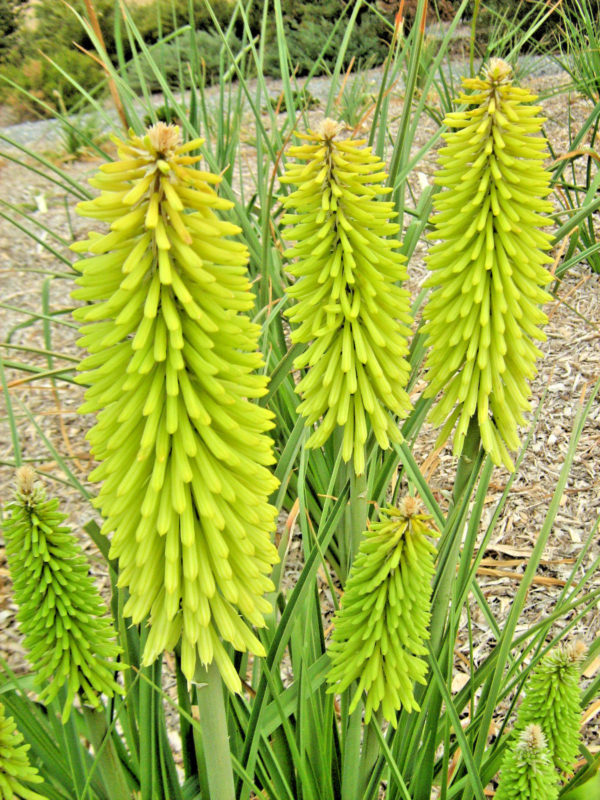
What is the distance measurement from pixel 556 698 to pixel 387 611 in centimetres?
36

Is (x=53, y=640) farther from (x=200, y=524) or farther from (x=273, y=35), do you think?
(x=273, y=35)

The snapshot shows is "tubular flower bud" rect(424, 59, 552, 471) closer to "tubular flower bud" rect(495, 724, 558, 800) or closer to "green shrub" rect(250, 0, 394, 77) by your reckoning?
"tubular flower bud" rect(495, 724, 558, 800)

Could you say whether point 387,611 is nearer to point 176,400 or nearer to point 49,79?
point 176,400

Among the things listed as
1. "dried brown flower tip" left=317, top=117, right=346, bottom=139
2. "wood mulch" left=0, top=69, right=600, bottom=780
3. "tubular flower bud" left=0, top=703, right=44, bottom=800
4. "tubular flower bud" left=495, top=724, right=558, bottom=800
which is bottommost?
"wood mulch" left=0, top=69, right=600, bottom=780

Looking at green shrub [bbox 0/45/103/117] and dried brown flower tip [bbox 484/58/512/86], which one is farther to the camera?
green shrub [bbox 0/45/103/117]

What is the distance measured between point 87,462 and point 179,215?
2.99 meters

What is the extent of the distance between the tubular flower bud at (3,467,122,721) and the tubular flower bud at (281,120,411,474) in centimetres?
53

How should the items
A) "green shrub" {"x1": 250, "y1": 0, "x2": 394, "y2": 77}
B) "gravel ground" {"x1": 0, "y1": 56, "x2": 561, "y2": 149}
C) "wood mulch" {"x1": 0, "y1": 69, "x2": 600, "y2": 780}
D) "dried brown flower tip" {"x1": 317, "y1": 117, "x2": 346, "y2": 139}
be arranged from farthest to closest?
1. "green shrub" {"x1": 250, "y1": 0, "x2": 394, "y2": 77}
2. "gravel ground" {"x1": 0, "y1": 56, "x2": 561, "y2": 149}
3. "wood mulch" {"x1": 0, "y1": 69, "x2": 600, "y2": 780}
4. "dried brown flower tip" {"x1": 317, "y1": 117, "x2": 346, "y2": 139}

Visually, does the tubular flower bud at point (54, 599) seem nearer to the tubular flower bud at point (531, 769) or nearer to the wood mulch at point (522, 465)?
the tubular flower bud at point (531, 769)

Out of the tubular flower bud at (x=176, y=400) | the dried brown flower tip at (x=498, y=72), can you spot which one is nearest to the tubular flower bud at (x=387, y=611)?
the tubular flower bud at (x=176, y=400)

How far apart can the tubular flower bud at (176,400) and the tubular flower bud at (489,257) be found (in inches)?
21.5

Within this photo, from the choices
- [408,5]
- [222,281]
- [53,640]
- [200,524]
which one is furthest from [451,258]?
[408,5]

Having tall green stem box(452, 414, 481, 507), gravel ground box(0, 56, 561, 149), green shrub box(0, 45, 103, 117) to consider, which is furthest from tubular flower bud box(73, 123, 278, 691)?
green shrub box(0, 45, 103, 117)

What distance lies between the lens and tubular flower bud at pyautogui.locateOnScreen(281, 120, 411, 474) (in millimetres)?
1468
